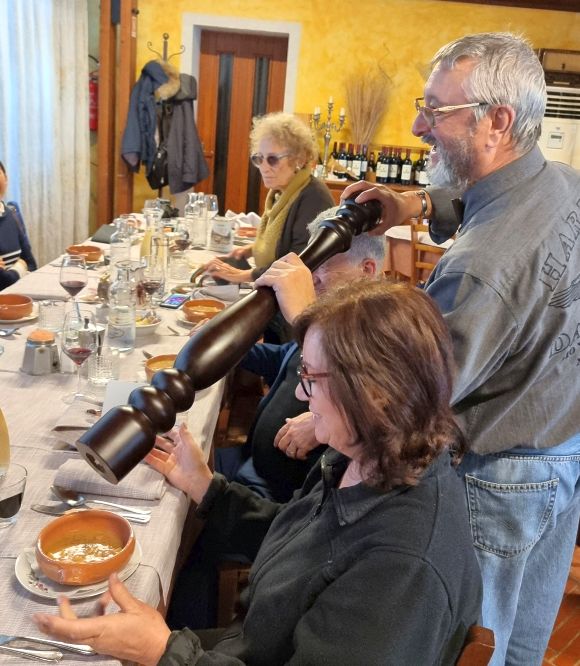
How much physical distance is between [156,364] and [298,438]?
576 millimetres

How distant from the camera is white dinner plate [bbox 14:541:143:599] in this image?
1064 millimetres

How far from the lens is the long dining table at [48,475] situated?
41.8 inches

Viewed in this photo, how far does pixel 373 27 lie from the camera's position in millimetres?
6203

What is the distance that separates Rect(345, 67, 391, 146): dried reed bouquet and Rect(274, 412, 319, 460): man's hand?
17.0ft

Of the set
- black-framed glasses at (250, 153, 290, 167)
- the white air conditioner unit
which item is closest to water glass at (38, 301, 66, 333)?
black-framed glasses at (250, 153, 290, 167)

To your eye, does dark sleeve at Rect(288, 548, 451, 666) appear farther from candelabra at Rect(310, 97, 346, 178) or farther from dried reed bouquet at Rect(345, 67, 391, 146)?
dried reed bouquet at Rect(345, 67, 391, 146)

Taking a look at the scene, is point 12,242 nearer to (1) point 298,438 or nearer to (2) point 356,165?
(1) point 298,438

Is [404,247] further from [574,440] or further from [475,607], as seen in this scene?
[475,607]

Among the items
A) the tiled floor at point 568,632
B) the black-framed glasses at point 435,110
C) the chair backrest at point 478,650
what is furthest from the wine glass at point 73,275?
the tiled floor at point 568,632

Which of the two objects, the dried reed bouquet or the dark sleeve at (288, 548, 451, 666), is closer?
the dark sleeve at (288, 548, 451, 666)

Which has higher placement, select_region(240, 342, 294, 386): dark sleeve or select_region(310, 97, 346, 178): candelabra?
select_region(310, 97, 346, 178): candelabra

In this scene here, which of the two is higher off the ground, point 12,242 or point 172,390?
point 172,390

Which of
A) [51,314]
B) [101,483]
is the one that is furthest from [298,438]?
[51,314]

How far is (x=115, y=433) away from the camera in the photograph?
2.11 ft
